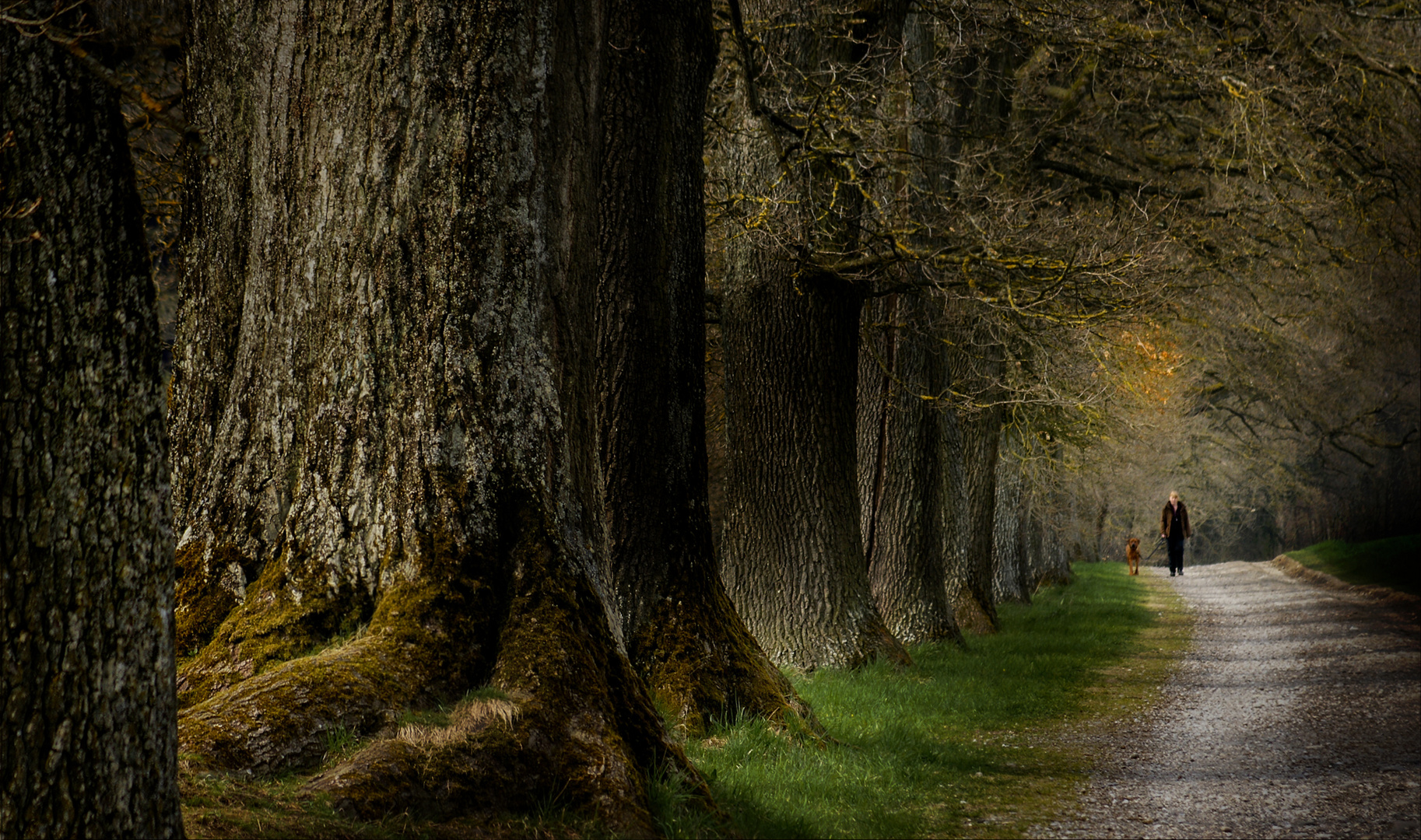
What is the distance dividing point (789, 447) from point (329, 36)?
5611 mm

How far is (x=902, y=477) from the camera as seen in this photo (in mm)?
12359

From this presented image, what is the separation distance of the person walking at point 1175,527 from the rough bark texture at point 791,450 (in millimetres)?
15353

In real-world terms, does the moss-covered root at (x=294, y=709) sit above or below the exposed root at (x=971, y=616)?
above

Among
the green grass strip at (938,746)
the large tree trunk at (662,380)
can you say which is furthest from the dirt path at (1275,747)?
the large tree trunk at (662,380)

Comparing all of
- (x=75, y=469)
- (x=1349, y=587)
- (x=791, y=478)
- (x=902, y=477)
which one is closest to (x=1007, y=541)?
(x=1349, y=587)

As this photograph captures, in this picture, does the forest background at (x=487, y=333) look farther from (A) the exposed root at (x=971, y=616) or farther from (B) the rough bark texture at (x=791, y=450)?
(A) the exposed root at (x=971, y=616)

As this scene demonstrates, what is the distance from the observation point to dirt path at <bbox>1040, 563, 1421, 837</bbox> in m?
5.79

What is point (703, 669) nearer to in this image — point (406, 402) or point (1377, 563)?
point (406, 402)

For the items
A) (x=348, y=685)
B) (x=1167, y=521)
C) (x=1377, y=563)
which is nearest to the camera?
(x=348, y=685)

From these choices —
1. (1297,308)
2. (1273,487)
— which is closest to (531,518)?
(1297,308)

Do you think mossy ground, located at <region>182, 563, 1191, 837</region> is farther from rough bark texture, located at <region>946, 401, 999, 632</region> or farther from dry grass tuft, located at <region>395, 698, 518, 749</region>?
rough bark texture, located at <region>946, 401, 999, 632</region>

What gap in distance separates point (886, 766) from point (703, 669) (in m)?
1.22

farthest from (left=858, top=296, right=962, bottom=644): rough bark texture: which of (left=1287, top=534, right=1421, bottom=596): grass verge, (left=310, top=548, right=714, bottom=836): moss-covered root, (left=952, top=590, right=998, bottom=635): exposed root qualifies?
(left=1287, top=534, right=1421, bottom=596): grass verge

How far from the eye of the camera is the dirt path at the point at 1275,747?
5.79 meters
